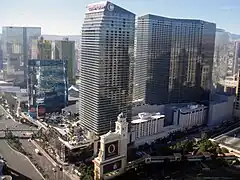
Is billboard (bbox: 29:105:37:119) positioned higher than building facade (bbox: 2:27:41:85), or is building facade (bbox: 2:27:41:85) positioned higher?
building facade (bbox: 2:27:41:85)

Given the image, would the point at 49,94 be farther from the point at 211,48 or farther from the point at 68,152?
the point at 211,48

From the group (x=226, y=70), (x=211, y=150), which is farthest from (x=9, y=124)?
(x=226, y=70)

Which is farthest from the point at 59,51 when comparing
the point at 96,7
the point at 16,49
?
the point at 96,7

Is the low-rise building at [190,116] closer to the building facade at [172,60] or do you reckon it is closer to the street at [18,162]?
the building facade at [172,60]

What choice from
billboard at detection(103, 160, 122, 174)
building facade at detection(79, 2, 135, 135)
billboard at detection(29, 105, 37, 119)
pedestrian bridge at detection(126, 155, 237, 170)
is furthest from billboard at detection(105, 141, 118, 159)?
billboard at detection(29, 105, 37, 119)

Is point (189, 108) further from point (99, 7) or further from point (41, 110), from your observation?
point (41, 110)

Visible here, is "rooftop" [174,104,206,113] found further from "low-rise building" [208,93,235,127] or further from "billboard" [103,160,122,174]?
"billboard" [103,160,122,174]
